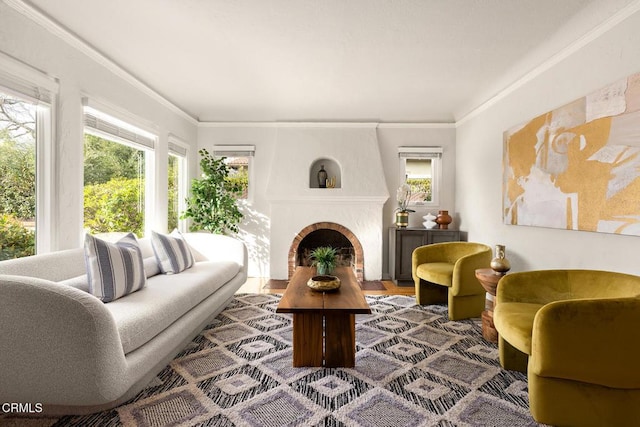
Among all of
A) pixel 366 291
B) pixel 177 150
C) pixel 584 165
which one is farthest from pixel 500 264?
pixel 177 150

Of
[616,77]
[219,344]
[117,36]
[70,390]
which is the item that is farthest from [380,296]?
[117,36]

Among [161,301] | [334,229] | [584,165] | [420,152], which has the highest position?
[420,152]

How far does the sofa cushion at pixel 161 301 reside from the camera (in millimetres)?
2025

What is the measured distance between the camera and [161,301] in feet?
8.05

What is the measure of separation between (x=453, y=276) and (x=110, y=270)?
10.0 feet

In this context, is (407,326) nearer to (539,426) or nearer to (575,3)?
(539,426)

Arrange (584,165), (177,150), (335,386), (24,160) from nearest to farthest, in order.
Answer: (335,386)
(24,160)
(584,165)
(177,150)

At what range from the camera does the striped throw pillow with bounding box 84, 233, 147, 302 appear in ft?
7.83

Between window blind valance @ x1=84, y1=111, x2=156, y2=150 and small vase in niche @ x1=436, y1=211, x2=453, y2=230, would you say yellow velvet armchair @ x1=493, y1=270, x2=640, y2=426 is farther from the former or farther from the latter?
Result: window blind valance @ x1=84, y1=111, x2=156, y2=150

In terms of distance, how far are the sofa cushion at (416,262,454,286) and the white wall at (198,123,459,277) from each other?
5.43 feet

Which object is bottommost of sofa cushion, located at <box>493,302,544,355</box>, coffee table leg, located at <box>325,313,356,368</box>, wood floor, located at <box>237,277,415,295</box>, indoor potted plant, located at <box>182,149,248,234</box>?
wood floor, located at <box>237,277,415,295</box>

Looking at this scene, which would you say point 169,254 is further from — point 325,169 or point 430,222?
point 430,222

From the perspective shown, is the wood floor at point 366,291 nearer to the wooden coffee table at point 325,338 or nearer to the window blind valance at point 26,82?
the wooden coffee table at point 325,338

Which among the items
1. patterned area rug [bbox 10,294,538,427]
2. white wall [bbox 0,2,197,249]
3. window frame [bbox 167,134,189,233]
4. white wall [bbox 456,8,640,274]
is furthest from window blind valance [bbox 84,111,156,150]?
white wall [bbox 456,8,640,274]
